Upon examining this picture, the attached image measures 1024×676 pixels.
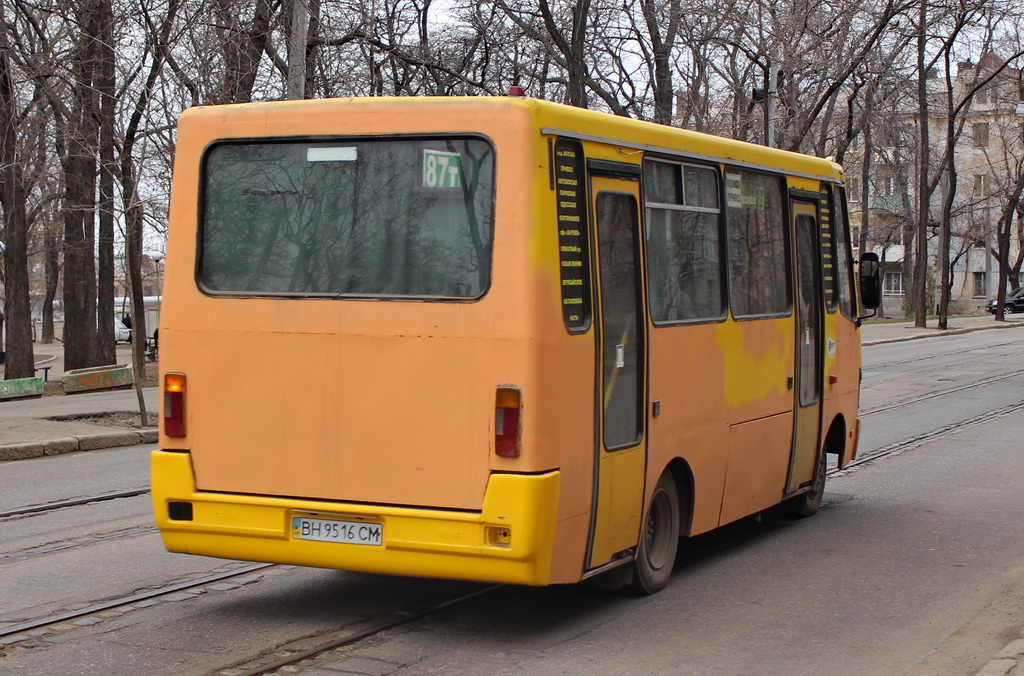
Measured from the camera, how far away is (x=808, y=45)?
1273 inches

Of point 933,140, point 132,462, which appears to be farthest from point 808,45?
point 933,140

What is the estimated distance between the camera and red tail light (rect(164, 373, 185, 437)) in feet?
22.0

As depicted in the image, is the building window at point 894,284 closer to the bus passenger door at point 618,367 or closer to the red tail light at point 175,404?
the bus passenger door at point 618,367

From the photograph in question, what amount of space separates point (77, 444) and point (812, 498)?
8.85 meters

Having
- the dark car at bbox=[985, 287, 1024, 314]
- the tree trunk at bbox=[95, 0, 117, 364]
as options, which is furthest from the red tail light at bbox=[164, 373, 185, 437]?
the dark car at bbox=[985, 287, 1024, 314]

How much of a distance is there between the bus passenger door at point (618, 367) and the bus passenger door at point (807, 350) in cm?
280

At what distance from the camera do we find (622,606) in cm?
722

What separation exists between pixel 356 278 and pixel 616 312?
54.1 inches

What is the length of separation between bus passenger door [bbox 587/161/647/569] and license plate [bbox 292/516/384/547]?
3.61 ft

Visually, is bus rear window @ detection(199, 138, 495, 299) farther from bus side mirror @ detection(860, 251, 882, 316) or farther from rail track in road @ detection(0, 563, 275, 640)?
bus side mirror @ detection(860, 251, 882, 316)

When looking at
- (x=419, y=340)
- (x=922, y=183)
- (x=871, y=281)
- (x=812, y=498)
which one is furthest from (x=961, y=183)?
(x=419, y=340)

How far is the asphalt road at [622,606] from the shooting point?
606 cm

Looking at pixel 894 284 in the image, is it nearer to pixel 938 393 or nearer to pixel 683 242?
pixel 938 393

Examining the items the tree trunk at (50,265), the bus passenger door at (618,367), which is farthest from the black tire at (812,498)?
the tree trunk at (50,265)
